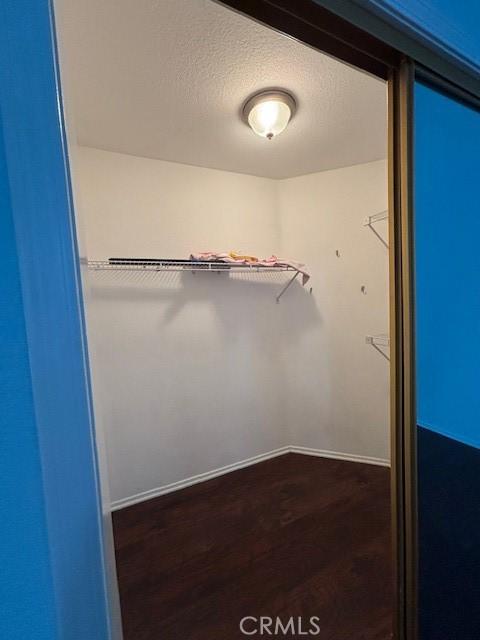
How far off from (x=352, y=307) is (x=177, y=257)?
1.39 m

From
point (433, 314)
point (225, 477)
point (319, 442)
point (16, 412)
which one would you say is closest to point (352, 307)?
point (319, 442)

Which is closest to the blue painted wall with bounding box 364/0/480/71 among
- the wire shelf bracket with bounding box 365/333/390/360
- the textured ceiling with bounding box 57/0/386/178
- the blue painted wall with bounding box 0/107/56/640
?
the textured ceiling with bounding box 57/0/386/178

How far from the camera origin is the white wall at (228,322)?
7.64 feet

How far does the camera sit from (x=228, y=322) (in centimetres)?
275

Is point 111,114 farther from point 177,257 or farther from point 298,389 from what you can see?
point 298,389

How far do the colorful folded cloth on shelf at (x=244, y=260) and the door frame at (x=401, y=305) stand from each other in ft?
5.07

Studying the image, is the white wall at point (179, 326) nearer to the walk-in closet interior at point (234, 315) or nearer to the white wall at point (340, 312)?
the walk-in closet interior at point (234, 315)

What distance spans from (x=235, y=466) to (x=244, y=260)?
62.9 inches

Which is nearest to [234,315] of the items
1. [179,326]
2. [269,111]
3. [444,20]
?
[179,326]

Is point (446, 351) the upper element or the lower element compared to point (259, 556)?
upper

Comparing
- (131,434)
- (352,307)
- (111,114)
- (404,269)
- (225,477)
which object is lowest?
(225,477)

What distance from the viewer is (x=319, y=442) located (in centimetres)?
297

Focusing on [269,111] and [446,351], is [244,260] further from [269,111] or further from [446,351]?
[446,351]

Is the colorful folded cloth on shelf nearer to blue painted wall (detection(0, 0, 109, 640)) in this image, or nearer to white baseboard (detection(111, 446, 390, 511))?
white baseboard (detection(111, 446, 390, 511))
